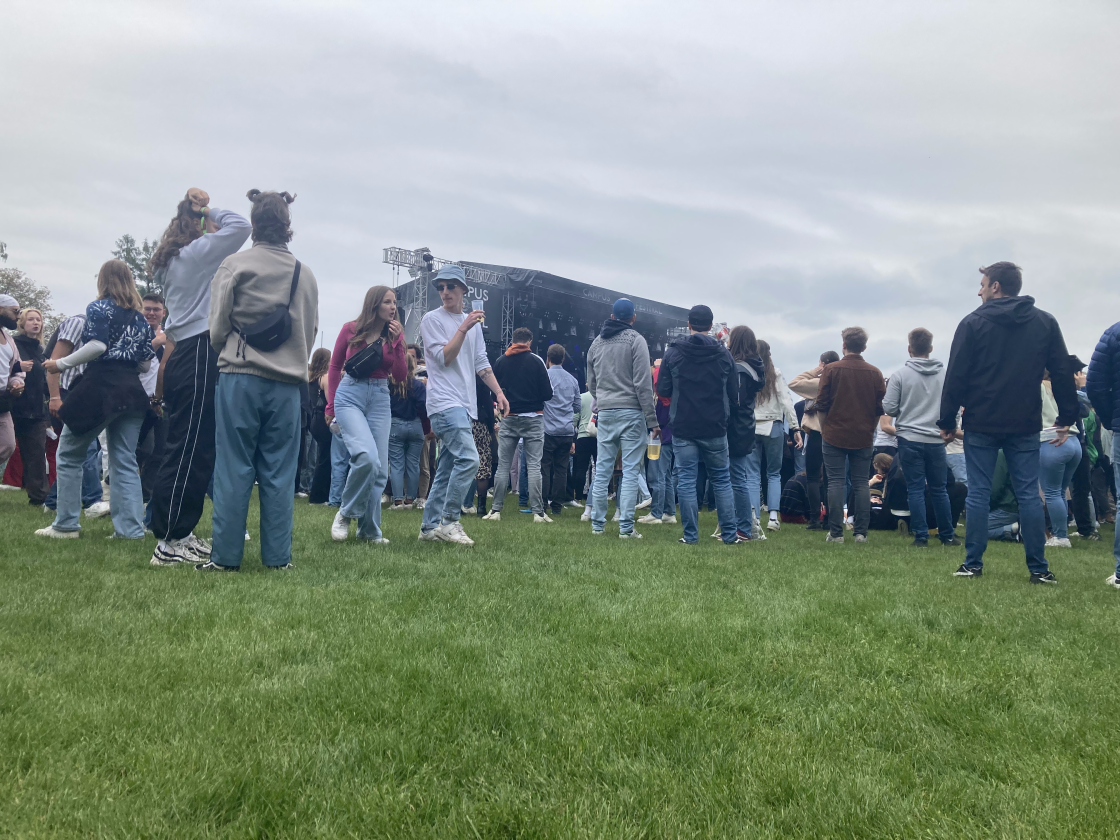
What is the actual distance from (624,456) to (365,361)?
301 cm

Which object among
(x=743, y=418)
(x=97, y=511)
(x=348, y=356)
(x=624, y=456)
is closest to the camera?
(x=348, y=356)

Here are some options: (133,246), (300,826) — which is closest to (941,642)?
(300,826)

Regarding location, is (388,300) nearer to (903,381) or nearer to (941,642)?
(941,642)

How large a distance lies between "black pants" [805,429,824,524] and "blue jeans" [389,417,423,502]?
5.14 meters

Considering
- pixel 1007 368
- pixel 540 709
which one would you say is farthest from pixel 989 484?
pixel 540 709

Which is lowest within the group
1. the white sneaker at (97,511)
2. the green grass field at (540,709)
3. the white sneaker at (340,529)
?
the white sneaker at (97,511)

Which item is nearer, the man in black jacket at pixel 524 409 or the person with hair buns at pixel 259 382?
the person with hair buns at pixel 259 382

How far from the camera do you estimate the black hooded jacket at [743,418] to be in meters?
8.17

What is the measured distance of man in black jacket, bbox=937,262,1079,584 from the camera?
569cm

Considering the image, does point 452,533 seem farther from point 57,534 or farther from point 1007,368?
point 1007,368

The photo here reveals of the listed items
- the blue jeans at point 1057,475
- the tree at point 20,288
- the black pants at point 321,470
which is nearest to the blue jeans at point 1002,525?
the blue jeans at point 1057,475

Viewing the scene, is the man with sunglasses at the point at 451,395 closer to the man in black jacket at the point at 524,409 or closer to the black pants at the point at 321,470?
the man in black jacket at the point at 524,409

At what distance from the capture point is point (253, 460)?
5125mm

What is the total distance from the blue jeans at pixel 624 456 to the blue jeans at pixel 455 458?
190cm
